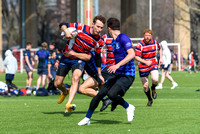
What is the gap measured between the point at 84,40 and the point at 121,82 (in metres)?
1.90

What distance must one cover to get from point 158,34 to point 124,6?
42.2 feet

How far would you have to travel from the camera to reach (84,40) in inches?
422

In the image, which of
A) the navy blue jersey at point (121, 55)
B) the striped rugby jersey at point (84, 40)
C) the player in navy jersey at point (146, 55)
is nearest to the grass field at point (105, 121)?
the navy blue jersey at point (121, 55)

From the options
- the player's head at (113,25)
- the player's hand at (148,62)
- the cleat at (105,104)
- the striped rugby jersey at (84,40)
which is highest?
the player's head at (113,25)

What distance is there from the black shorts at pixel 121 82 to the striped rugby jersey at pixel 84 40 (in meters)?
1.56

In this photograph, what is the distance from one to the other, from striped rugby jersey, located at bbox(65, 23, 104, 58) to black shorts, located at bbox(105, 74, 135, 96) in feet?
5.12

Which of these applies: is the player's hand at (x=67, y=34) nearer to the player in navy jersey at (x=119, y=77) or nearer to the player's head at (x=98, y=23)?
the player's head at (x=98, y=23)

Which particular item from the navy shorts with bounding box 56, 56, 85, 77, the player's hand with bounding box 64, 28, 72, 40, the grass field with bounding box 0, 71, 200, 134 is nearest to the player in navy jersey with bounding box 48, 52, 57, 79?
the grass field with bounding box 0, 71, 200, 134

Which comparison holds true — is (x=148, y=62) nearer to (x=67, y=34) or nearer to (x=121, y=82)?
(x=67, y=34)

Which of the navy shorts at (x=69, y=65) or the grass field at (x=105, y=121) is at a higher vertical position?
the navy shorts at (x=69, y=65)

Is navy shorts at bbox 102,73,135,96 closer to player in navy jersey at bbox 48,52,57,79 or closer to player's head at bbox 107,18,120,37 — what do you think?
player's head at bbox 107,18,120,37

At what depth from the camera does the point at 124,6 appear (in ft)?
A: 203

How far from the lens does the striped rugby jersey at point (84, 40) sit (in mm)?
10695

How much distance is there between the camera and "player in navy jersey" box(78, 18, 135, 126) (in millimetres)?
8938
